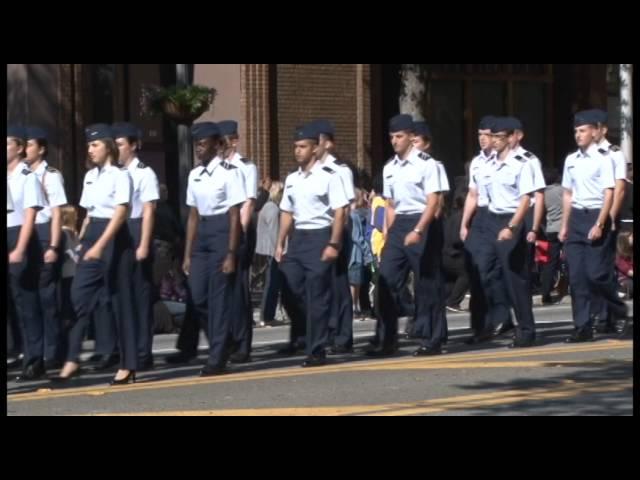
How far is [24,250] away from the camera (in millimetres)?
12375

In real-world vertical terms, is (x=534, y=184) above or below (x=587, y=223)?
above

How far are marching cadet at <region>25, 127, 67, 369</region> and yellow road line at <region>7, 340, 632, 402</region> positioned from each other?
110cm

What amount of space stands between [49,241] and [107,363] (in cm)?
115

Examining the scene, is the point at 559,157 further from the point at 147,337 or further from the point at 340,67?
the point at 147,337

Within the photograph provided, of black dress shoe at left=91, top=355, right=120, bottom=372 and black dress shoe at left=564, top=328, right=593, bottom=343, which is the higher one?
black dress shoe at left=564, top=328, right=593, bottom=343

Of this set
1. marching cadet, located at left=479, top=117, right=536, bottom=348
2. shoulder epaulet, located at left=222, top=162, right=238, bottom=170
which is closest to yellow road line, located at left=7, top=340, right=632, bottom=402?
marching cadet, located at left=479, top=117, right=536, bottom=348

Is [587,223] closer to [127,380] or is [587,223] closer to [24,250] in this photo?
[127,380]

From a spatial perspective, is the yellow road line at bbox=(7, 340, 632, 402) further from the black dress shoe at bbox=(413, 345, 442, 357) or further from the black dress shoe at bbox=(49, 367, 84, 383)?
the black dress shoe at bbox=(49, 367, 84, 383)

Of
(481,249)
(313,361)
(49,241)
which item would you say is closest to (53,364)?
(49,241)

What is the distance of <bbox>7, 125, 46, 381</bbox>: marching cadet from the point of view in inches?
487

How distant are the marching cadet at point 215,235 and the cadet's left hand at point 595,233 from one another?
3302 millimetres
